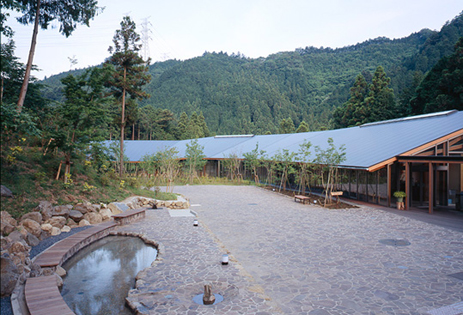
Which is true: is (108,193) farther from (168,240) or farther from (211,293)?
(211,293)

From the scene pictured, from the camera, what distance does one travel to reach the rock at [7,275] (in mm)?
4097

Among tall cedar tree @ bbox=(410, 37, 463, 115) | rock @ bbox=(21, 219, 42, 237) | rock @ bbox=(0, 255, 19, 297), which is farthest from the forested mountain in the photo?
rock @ bbox=(0, 255, 19, 297)

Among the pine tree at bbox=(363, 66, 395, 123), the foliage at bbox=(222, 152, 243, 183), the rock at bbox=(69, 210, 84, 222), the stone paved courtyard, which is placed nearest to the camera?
the stone paved courtyard

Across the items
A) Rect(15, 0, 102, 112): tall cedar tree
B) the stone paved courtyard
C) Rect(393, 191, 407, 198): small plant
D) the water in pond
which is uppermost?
Rect(15, 0, 102, 112): tall cedar tree

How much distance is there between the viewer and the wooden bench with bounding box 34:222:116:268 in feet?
17.8

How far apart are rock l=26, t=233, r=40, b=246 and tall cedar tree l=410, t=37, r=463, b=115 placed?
90.6 ft

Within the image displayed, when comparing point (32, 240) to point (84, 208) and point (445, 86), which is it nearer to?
point (84, 208)

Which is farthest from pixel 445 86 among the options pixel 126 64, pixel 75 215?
pixel 75 215

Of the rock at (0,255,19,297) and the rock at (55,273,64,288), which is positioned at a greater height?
the rock at (0,255,19,297)

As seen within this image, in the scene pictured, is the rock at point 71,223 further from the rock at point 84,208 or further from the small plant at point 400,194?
the small plant at point 400,194

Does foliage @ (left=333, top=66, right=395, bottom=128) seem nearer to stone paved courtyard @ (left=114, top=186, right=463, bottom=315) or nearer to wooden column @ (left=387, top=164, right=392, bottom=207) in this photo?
→ wooden column @ (left=387, top=164, right=392, bottom=207)

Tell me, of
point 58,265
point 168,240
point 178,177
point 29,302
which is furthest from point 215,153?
point 29,302

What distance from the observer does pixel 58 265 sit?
18.2 feet

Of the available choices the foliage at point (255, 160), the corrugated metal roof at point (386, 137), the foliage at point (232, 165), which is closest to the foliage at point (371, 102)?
the corrugated metal roof at point (386, 137)
